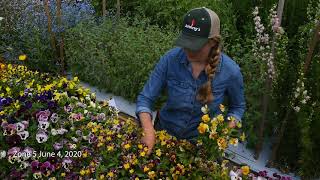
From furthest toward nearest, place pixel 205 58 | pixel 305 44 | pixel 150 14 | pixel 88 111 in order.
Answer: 1. pixel 150 14
2. pixel 305 44
3. pixel 88 111
4. pixel 205 58

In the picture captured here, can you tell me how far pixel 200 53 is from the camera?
2188 millimetres

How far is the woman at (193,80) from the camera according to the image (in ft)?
6.91

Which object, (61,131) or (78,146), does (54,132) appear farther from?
(78,146)

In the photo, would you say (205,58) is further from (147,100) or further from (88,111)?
(88,111)

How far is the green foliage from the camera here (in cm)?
408

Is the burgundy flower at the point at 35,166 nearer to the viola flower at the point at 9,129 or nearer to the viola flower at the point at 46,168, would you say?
the viola flower at the point at 46,168

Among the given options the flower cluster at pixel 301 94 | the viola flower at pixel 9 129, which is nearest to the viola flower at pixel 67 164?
the viola flower at pixel 9 129

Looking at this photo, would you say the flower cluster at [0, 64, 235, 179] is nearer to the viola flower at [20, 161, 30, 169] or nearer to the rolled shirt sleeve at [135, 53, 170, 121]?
the viola flower at [20, 161, 30, 169]

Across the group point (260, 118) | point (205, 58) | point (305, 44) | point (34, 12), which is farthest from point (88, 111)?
point (34, 12)

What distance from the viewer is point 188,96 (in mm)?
2322

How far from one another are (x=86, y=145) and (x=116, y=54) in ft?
6.29

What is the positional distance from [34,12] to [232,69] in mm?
3318

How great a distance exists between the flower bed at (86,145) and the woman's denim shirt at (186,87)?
0.20 meters

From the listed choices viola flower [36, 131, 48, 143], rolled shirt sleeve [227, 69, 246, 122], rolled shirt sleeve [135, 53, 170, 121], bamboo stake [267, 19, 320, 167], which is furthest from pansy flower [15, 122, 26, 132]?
bamboo stake [267, 19, 320, 167]
